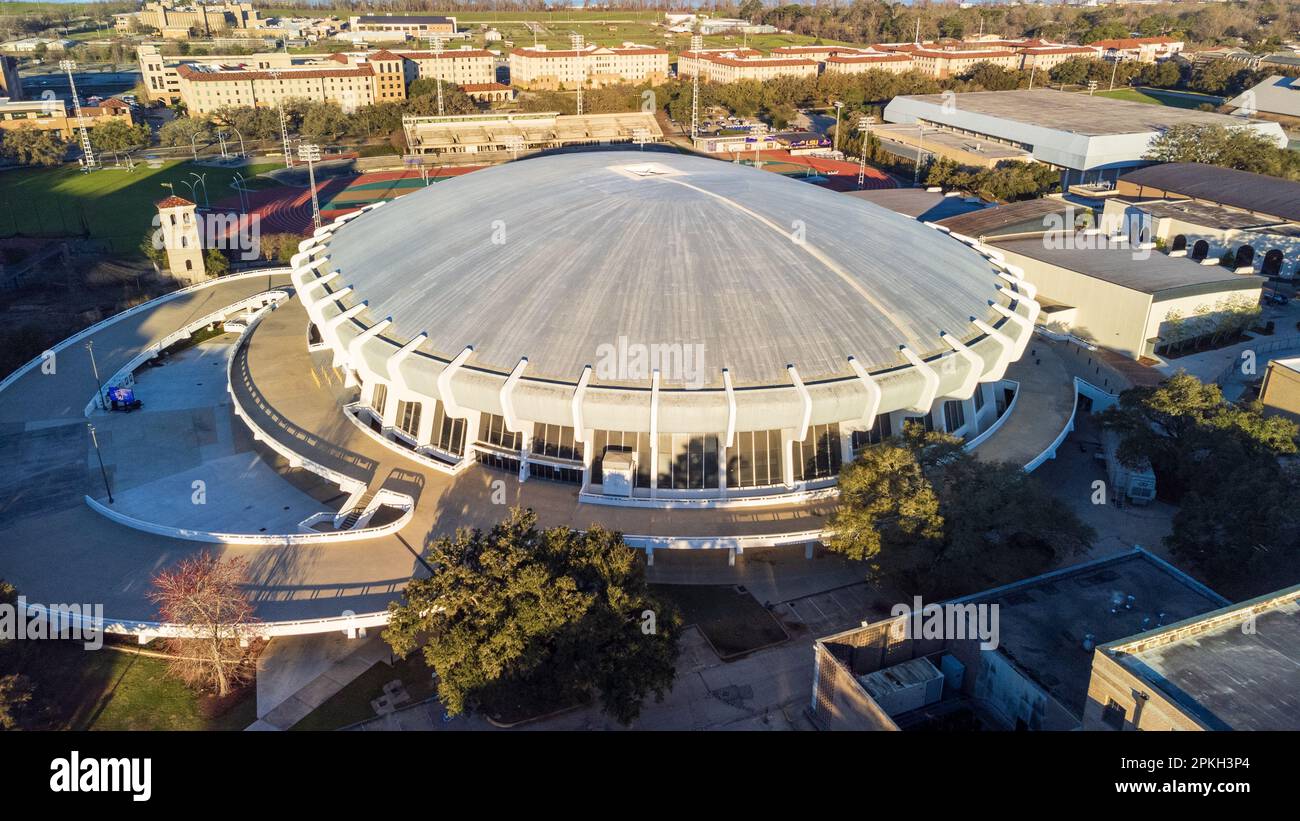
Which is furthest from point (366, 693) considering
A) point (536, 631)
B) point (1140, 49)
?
point (1140, 49)

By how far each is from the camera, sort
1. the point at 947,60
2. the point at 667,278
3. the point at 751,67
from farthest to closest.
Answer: the point at 947,60 < the point at 751,67 < the point at 667,278

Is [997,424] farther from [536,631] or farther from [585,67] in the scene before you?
[585,67]

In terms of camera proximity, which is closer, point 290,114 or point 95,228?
point 95,228

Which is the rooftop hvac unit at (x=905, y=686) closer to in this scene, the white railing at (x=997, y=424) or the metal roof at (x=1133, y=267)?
the white railing at (x=997, y=424)

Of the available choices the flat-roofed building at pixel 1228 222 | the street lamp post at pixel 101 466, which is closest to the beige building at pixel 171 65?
the street lamp post at pixel 101 466
